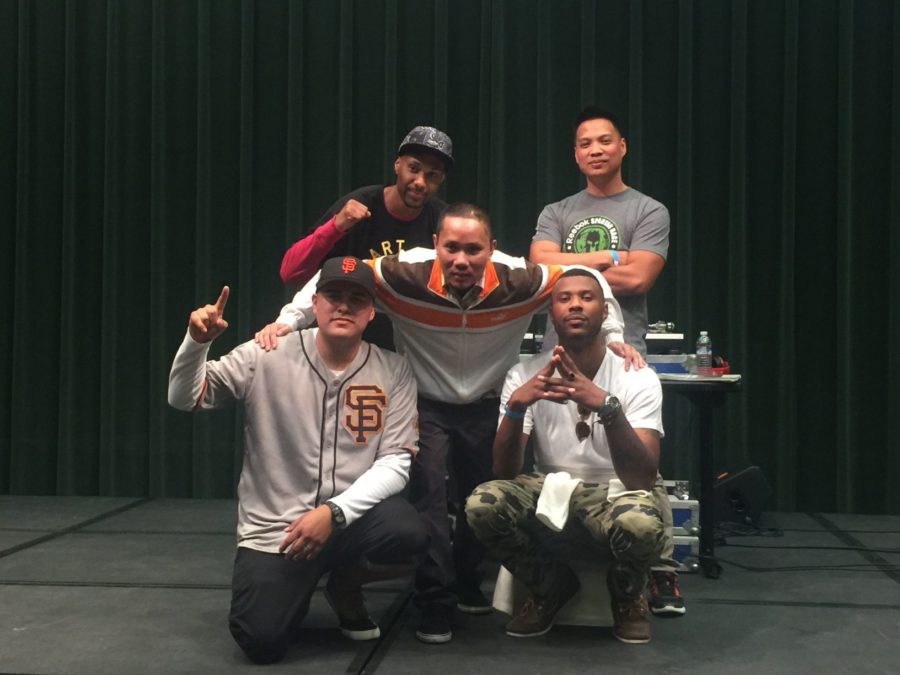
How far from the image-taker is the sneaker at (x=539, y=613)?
8.08 ft

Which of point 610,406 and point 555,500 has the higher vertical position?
point 610,406

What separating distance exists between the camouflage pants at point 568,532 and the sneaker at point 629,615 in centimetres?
2

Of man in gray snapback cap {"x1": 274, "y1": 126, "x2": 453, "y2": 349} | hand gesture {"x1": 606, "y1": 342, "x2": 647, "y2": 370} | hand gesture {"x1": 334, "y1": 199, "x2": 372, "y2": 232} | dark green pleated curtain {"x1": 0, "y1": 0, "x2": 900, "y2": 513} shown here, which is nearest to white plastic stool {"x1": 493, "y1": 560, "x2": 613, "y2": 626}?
hand gesture {"x1": 606, "y1": 342, "x2": 647, "y2": 370}

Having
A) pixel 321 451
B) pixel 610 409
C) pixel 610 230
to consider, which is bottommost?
pixel 321 451

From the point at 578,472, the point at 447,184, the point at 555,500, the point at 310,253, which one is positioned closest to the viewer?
the point at 555,500

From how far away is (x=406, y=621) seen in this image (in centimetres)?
261

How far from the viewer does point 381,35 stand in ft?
15.1

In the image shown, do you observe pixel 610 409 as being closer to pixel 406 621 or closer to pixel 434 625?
pixel 434 625

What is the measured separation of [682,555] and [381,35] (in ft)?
9.06

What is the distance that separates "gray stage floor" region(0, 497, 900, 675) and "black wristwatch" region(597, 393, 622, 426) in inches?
22.3

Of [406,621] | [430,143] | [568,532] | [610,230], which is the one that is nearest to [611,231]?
[610,230]

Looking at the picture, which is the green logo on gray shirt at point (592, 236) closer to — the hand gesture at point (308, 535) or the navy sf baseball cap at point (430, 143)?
the navy sf baseball cap at point (430, 143)

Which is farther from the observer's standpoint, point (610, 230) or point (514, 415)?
point (610, 230)

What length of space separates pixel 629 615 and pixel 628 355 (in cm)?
65
